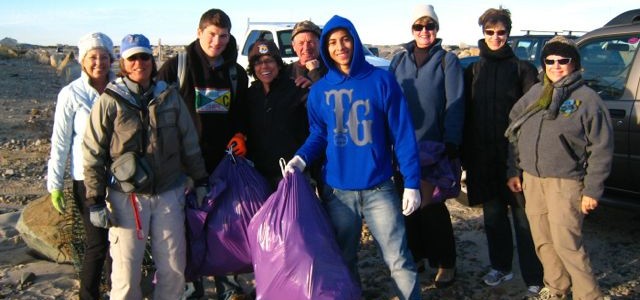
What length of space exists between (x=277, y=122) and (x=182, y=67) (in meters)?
0.68

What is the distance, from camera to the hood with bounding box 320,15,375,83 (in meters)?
2.95

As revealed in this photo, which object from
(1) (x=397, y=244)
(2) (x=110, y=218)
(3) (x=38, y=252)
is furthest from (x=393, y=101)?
(3) (x=38, y=252)

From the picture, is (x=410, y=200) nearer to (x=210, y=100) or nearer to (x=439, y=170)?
(x=439, y=170)

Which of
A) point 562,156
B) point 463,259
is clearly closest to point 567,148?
point 562,156

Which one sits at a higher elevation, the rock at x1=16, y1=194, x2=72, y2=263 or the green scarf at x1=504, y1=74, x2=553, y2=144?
the green scarf at x1=504, y1=74, x2=553, y2=144

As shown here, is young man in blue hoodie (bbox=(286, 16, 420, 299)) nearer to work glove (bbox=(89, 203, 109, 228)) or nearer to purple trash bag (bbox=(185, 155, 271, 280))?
purple trash bag (bbox=(185, 155, 271, 280))

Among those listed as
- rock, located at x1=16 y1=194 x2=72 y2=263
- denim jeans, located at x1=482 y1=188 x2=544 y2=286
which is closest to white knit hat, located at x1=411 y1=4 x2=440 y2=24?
denim jeans, located at x1=482 y1=188 x2=544 y2=286

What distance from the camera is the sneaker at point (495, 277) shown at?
401 cm

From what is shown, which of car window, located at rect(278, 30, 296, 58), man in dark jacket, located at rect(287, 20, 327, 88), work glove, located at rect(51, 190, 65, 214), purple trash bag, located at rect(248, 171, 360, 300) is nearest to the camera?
purple trash bag, located at rect(248, 171, 360, 300)

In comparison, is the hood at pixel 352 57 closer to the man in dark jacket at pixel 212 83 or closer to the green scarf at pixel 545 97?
the man in dark jacket at pixel 212 83

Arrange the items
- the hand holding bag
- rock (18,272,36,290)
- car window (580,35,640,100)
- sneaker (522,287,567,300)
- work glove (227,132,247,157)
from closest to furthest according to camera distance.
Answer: the hand holding bag < work glove (227,132,247,157) < sneaker (522,287,567,300) < rock (18,272,36,290) < car window (580,35,640,100)

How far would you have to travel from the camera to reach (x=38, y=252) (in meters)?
4.68

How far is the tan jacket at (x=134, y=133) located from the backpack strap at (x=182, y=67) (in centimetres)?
33

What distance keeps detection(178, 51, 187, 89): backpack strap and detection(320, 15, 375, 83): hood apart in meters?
0.96
